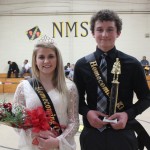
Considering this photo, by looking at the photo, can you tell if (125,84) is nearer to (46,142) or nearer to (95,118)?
(95,118)

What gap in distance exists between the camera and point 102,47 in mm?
1936

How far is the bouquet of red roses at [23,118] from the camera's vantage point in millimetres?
1739

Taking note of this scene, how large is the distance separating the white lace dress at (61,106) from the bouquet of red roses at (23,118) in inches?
8.9

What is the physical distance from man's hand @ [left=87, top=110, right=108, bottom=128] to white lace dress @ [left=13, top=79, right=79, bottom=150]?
22 cm

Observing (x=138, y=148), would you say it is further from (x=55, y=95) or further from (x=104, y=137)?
(x=55, y=95)

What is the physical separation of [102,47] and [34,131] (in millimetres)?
783

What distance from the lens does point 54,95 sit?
2.09 meters

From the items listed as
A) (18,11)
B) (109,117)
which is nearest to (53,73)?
(109,117)

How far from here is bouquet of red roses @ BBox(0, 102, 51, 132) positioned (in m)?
1.74

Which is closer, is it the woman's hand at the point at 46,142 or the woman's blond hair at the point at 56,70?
the woman's hand at the point at 46,142

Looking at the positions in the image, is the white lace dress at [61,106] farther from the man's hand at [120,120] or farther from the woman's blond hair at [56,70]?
the man's hand at [120,120]

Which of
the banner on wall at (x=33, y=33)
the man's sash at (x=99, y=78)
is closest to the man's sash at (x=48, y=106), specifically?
the man's sash at (x=99, y=78)

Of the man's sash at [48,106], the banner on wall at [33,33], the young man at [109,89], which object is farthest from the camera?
the banner on wall at [33,33]

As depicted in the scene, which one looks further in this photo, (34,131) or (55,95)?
(55,95)
